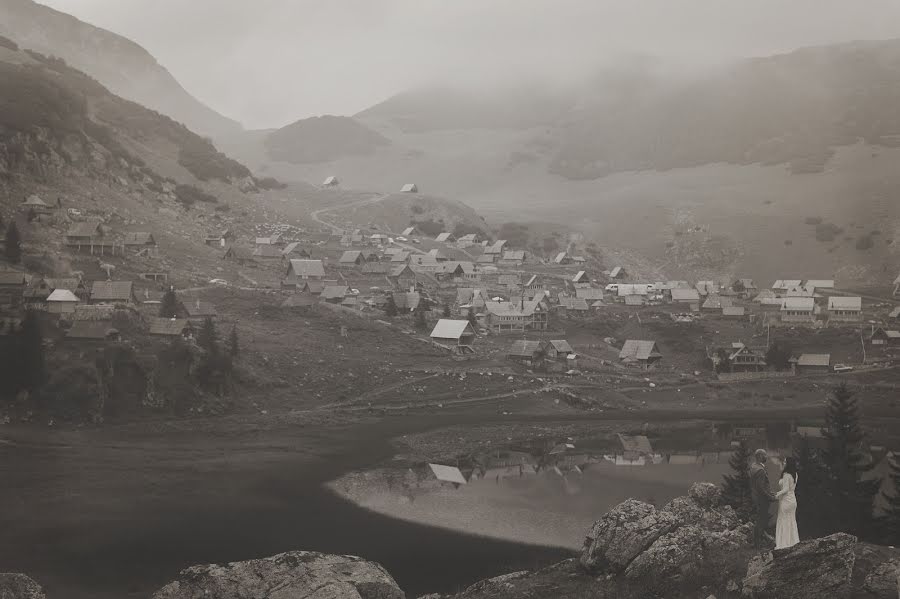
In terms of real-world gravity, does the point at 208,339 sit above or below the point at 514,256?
below

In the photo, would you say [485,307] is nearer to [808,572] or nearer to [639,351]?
[639,351]

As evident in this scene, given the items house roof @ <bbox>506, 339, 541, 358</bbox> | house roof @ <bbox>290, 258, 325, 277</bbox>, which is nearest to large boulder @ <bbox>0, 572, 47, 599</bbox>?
house roof @ <bbox>506, 339, 541, 358</bbox>

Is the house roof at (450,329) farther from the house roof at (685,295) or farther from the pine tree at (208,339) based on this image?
the house roof at (685,295)

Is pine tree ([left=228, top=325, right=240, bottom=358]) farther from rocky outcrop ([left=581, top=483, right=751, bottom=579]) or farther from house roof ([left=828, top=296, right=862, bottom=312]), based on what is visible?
house roof ([left=828, top=296, right=862, bottom=312])

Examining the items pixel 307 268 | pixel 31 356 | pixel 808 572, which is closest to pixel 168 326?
pixel 31 356

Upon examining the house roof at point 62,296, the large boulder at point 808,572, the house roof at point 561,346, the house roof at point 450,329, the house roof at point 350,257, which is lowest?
the house roof at point 561,346

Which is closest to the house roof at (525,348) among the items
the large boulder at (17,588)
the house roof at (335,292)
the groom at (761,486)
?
the house roof at (335,292)
